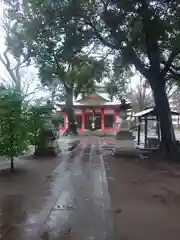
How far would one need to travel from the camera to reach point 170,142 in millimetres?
15484

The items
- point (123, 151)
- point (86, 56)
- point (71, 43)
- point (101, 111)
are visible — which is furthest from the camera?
point (101, 111)

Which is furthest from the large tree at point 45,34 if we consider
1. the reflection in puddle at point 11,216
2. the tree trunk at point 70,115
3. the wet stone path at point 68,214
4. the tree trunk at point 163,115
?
the tree trunk at point 70,115

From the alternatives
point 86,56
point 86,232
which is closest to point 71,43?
point 86,56

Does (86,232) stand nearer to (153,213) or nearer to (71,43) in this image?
(153,213)

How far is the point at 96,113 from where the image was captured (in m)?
46.6

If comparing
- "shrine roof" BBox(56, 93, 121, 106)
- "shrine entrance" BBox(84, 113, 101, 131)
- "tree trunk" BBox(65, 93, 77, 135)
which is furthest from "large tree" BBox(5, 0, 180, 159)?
"shrine entrance" BBox(84, 113, 101, 131)

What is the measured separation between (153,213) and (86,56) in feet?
47.6

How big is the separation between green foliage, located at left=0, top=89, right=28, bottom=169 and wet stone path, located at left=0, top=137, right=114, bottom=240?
6.97ft

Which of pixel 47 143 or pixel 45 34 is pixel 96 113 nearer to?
pixel 47 143

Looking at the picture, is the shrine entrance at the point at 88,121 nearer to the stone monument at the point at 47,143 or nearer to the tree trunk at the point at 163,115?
the stone monument at the point at 47,143

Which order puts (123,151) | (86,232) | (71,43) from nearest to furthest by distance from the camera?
(86,232), (71,43), (123,151)

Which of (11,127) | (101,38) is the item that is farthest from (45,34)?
(11,127)

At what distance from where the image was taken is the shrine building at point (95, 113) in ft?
148

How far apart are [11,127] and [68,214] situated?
224 inches
